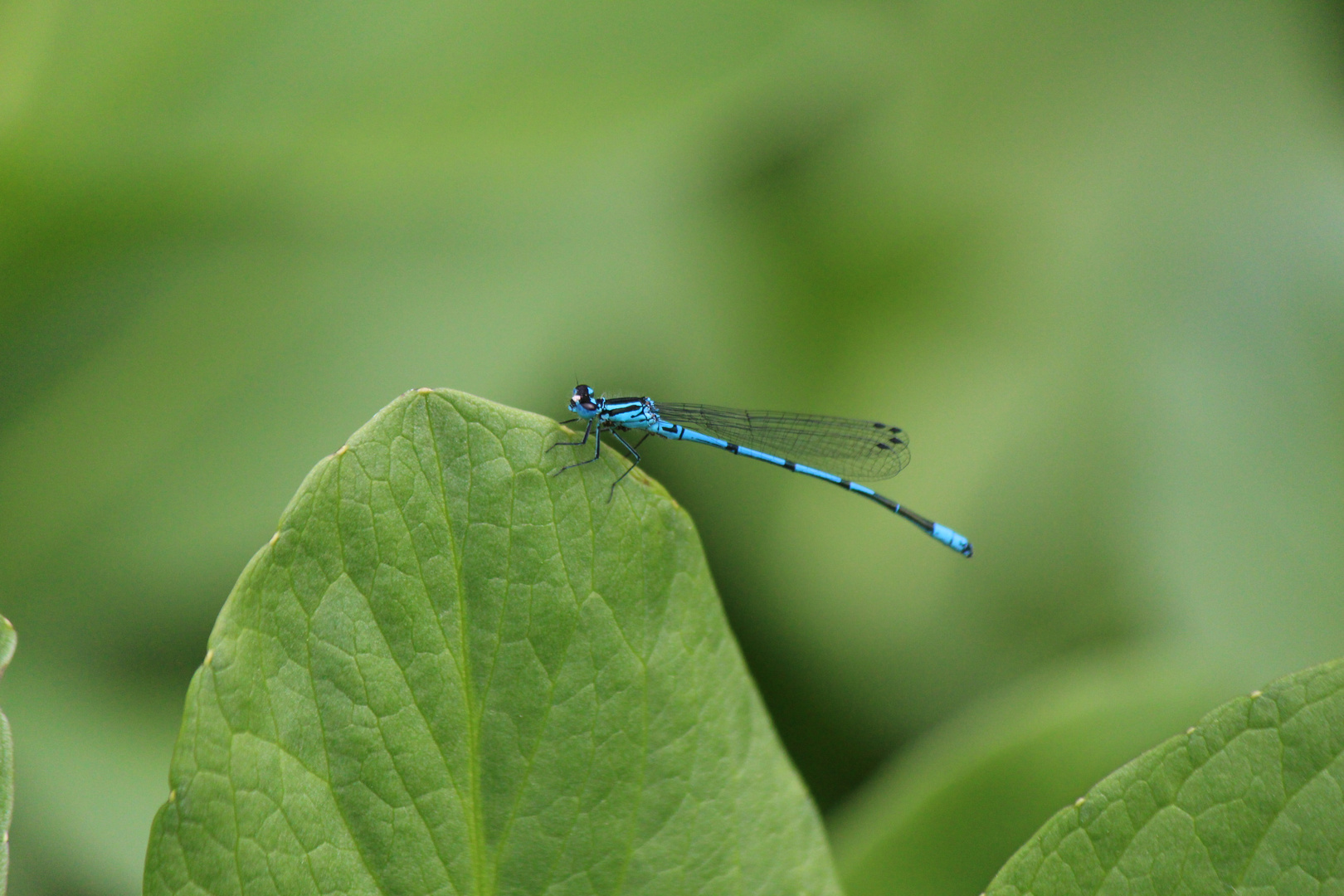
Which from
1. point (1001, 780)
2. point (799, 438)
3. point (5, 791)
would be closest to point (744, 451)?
point (799, 438)

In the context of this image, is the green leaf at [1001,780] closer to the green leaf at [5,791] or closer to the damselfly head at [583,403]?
the damselfly head at [583,403]

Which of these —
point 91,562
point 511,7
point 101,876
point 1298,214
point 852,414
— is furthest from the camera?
point 852,414

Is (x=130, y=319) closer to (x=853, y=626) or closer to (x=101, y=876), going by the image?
(x=101, y=876)

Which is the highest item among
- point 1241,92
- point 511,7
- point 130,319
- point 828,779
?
point 511,7

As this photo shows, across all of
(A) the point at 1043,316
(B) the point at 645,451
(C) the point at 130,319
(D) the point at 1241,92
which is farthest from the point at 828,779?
(D) the point at 1241,92

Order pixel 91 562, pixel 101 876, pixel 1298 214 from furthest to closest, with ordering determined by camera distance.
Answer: pixel 1298 214 → pixel 91 562 → pixel 101 876

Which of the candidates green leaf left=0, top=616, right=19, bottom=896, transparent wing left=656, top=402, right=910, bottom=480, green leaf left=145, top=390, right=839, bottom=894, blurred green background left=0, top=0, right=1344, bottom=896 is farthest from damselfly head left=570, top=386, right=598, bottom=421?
green leaf left=0, top=616, right=19, bottom=896

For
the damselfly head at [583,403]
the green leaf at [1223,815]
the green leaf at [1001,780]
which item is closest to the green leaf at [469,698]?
the green leaf at [1223,815]

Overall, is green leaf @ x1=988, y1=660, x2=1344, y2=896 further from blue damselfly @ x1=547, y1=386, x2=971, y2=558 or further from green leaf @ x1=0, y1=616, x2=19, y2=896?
blue damselfly @ x1=547, y1=386, x2=971, y2=558
